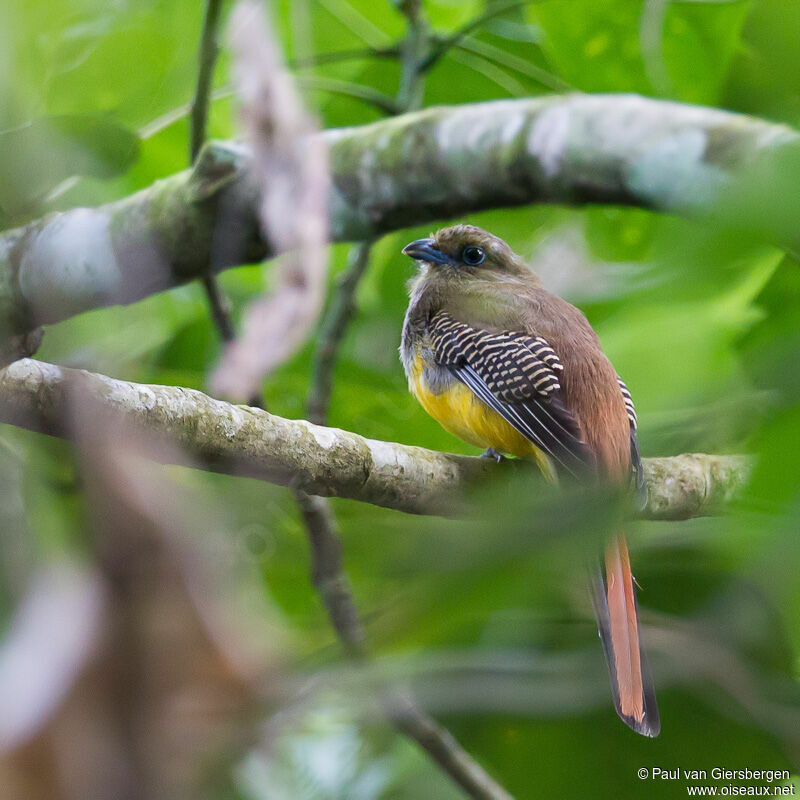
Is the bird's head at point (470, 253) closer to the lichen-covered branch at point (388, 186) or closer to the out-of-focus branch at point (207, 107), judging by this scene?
the lichen-covered branch at point (388, 186)

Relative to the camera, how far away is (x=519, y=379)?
2.18 metres

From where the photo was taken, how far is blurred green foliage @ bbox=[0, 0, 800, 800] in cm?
37

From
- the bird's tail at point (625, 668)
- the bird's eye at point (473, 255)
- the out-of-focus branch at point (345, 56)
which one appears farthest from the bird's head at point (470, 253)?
the bird's tail at point (625, 668)

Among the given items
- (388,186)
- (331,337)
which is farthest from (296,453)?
(388,186)

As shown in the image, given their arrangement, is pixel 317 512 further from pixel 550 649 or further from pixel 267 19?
pixel 550 649

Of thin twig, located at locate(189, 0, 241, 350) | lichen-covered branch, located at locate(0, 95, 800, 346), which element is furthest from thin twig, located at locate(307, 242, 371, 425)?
thin twig, located at locate(189, 0, 241, 350)

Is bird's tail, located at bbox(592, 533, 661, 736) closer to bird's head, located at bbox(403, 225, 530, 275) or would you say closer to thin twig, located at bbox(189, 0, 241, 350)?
thin twig, located at bbox(189, 0, 241, 350)

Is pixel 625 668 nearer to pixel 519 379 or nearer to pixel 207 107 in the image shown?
pixel 519 379

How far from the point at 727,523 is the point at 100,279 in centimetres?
202

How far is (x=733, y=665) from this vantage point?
1.62ft

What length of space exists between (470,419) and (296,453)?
2.51 ft

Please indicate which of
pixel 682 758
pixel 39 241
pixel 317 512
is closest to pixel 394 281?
pixel 317 512

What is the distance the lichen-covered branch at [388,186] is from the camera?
2.10 metres

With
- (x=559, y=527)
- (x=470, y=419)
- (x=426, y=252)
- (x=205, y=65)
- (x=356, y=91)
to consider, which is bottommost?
(x=470, y=419)
